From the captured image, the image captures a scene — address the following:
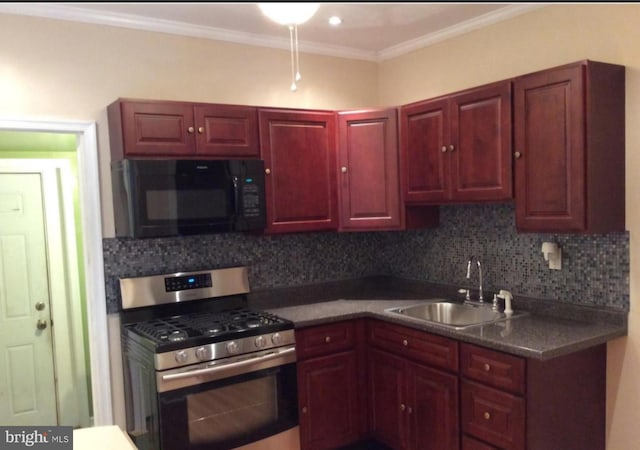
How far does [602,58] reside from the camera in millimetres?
2484

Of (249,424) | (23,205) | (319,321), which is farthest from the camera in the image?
(23,205)

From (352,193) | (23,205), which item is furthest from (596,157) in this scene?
(23,205)

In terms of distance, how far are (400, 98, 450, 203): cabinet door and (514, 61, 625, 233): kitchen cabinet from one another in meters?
0.50

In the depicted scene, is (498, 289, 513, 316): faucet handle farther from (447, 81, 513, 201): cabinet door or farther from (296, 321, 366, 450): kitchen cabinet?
(296, 321, 366, 450): kitchen cabinet

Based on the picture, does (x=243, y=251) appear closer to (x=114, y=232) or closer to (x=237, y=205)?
(x=237, y=205)

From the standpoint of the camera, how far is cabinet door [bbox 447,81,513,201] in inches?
103

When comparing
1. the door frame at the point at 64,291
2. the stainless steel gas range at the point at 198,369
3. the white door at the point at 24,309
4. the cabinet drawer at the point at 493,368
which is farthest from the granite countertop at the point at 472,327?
the white door at the point at 24,309

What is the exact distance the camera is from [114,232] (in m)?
2.93

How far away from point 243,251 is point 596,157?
2018 mm

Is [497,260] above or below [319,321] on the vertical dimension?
above

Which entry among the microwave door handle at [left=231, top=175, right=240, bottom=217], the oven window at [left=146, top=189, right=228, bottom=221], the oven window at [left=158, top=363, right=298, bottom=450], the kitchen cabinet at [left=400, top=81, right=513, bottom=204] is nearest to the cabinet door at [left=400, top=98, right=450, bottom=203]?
the kitchen cabinet at [left=400, top=81, right=513, bottom=204]

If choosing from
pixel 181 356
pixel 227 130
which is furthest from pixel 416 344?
pixel 227 130

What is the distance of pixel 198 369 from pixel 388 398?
1101mm

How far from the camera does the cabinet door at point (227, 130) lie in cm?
289
